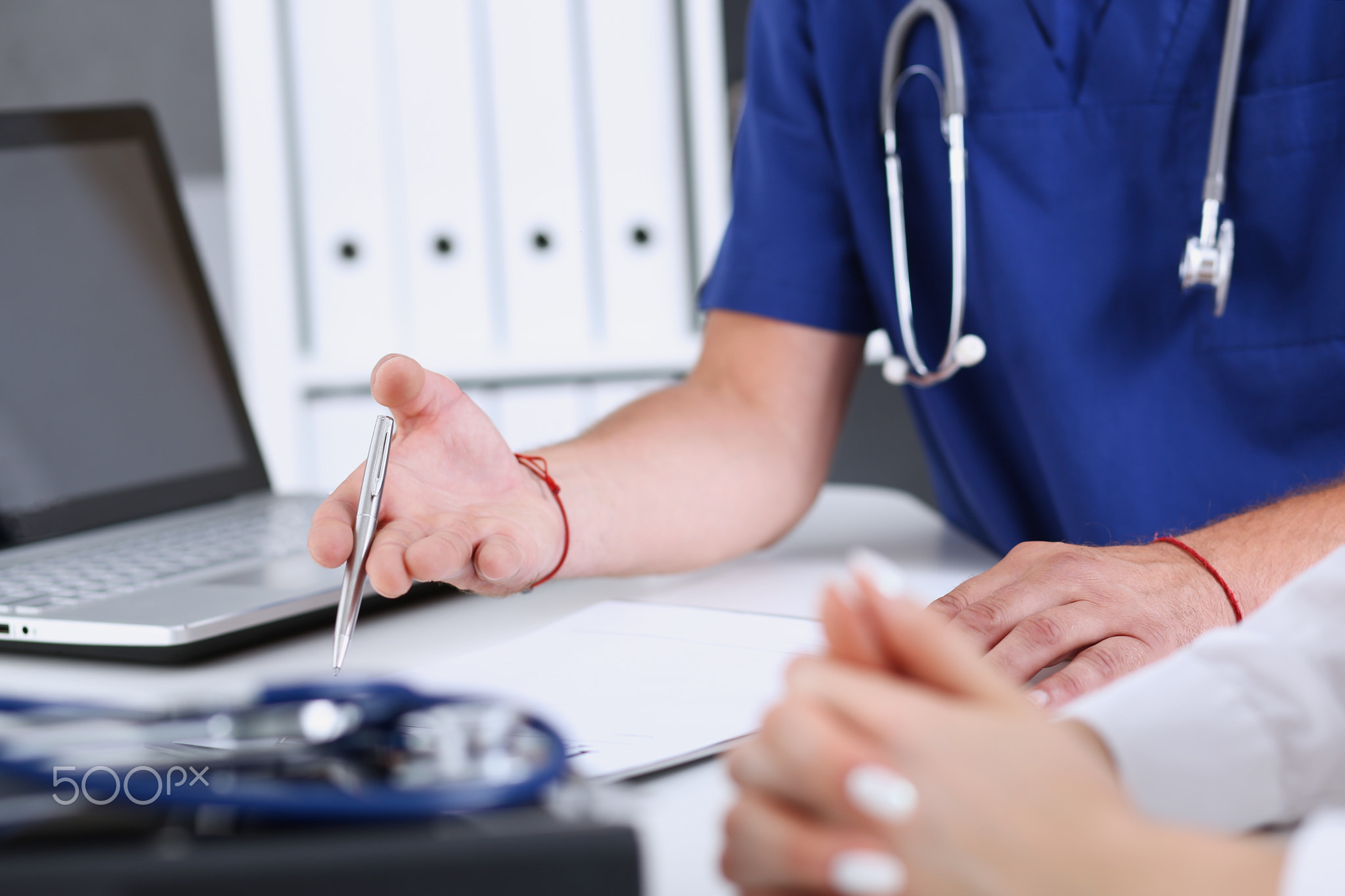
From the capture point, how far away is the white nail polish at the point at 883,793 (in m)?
0.25

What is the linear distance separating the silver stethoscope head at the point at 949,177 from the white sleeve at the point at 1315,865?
67cm

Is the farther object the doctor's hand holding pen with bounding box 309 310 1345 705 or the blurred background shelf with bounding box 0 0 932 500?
the blurred background shelf with bounding box 0 0 932 500

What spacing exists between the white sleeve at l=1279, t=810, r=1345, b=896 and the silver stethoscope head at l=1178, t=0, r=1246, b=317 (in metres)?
0.63

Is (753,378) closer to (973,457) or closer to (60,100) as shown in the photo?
(973,457)

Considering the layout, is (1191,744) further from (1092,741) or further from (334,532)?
(334,532)

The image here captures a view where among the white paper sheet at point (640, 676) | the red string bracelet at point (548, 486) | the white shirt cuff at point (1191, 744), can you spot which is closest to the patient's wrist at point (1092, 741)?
the white shirt cuff at point (1191, 744)

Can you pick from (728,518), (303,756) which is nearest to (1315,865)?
(303,756)

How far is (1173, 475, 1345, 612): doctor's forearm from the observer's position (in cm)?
60

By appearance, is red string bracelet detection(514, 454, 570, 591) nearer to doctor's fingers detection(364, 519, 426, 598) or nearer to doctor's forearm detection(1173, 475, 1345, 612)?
doctor's fingers detection(364, 519, 426, 598)

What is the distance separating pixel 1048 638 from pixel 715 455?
1.46 feet

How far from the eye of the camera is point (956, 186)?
0.91 m

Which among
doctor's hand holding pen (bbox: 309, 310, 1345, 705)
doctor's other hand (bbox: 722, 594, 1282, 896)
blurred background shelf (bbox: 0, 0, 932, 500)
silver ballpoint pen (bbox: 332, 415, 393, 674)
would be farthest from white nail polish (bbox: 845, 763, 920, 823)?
blurred background shelf (bbox: 0, 0, 932, 500)

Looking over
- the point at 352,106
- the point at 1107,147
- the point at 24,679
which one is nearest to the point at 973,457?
the point at 1107,147

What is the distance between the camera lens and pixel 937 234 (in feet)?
3.20
